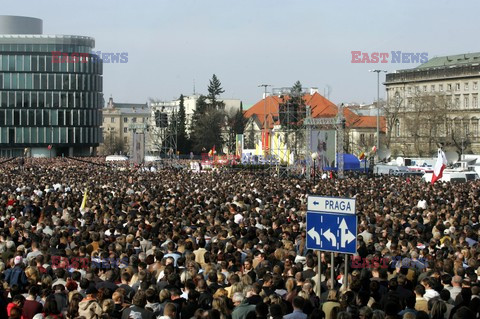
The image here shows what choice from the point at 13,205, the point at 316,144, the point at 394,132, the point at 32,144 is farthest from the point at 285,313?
the point at 32,144

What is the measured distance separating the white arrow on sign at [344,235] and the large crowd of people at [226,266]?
0.68 m

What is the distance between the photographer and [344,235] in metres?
9.75

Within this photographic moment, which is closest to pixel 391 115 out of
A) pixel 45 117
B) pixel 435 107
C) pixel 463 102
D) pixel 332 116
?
pixel 435 107

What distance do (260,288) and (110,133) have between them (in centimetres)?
15720

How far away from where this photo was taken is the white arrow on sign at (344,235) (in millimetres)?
9703

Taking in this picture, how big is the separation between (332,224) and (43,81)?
108145 millimetres

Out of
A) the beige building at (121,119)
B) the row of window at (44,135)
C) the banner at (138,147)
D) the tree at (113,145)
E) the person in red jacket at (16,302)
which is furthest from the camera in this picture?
the beige building at (121,119)

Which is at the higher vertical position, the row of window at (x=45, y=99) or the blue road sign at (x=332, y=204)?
the row of window at (x=45, y=99)

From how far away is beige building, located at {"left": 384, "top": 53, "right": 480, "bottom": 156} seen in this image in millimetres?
94750

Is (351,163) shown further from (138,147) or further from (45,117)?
(45,117)

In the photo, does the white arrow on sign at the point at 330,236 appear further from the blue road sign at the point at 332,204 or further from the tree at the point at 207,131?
the tree at the point at 207,131

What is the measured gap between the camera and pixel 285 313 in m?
9.80

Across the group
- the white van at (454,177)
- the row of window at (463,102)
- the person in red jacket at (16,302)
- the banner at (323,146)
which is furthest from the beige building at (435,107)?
the person in red jacket at (16,302)

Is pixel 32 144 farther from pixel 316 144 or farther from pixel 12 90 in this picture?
pixel 316 144
